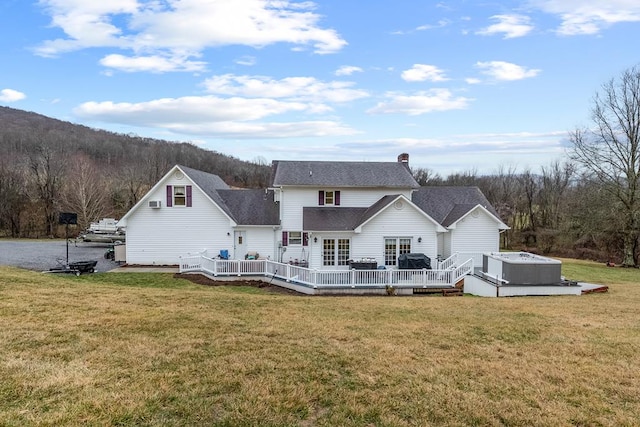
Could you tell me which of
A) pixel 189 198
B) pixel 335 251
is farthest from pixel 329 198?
pixel 189 198

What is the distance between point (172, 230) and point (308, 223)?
782 centimetres

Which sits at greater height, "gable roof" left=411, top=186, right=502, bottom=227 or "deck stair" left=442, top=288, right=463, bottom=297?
"gable roof" left=411, top=186, right=502, bottom=227

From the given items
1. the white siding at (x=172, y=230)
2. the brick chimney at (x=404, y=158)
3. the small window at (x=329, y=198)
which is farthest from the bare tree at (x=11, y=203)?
the brick chimney at (x=404, y=158)

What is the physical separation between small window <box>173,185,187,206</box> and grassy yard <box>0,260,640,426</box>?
1158cm

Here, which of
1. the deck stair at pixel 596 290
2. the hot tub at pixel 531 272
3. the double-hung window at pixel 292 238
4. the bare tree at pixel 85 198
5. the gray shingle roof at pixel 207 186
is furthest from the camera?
the bare tree at pixel 85 198

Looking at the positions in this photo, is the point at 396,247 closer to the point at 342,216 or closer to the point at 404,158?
the point at 342,216

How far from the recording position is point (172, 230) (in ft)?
71.3

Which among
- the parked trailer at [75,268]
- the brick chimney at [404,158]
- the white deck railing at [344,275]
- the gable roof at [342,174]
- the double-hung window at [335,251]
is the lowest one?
the white deck railing at [344,275]

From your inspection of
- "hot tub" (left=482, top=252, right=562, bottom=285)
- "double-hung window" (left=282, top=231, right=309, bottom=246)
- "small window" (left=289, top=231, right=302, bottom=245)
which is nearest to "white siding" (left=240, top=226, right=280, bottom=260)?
"double-hung window" (left=282, top=231, right=309, bottom=246)

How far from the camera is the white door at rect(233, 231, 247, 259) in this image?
2209 cm

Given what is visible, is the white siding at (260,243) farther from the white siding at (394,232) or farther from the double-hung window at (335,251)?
the white siding at (394,232)

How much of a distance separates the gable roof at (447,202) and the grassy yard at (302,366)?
463 inches

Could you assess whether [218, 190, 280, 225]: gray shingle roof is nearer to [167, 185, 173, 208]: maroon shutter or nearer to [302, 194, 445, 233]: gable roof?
[302, 194, 445, 233]: gable roof

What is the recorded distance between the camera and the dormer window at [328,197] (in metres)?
22.0
